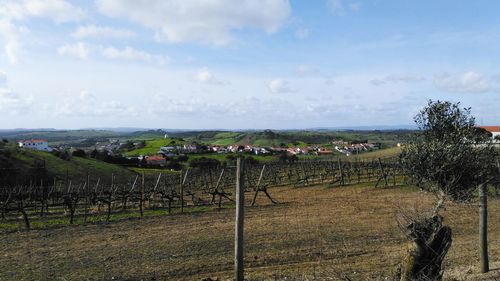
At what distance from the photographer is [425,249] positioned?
8117 millimetres

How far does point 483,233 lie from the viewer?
357 inches

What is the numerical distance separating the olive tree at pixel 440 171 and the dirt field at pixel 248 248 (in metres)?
0.80

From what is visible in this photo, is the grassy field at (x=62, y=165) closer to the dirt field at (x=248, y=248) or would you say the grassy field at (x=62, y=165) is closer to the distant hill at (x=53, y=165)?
the distant hill at (x=53, y=165)

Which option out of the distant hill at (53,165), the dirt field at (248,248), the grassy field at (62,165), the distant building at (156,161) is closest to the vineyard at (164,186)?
the distant hill at (53,165)

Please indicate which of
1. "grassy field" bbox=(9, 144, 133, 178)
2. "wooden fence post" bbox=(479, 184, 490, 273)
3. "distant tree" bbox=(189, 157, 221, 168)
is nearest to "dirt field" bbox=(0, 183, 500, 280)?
"wooden fence post" bbox=(479, 184, 490, 273)

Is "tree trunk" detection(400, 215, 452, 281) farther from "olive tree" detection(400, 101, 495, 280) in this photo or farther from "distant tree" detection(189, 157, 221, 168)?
"distant tree" detection(189, 157, 221, 168)

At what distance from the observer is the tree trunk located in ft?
26.4

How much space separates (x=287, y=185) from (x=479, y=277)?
40.0 meters

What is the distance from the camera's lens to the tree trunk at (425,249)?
8.06 metres

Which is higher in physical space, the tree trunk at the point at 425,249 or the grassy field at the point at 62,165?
the tree trunk at the point at 425,249

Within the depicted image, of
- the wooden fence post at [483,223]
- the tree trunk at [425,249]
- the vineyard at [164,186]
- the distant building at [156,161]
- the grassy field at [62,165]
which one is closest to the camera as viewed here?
the tree trunk at [425,249]

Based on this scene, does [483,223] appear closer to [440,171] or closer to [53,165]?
[440,171]

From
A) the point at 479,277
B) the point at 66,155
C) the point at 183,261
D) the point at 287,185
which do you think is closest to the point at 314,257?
the point at 183,261

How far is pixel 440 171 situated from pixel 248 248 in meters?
7.67
